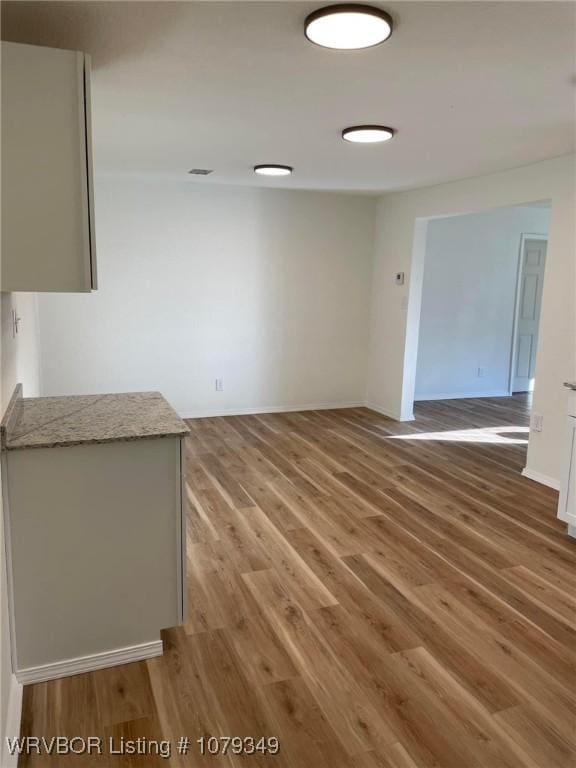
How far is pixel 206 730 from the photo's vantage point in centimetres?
185

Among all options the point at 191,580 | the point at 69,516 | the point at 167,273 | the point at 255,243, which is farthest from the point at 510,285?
the point at 69,516

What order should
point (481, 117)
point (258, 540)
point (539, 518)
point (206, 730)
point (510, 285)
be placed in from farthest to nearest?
point (510, 285)
point (539, 518)
point (258, 540)
point (481, 117)
point (206, 730)

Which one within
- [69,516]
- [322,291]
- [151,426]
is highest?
[322,291]

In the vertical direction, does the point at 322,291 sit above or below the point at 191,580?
above

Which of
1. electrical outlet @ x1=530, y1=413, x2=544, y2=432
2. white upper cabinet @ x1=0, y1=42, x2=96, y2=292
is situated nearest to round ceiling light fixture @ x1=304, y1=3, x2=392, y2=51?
white upper cabinet @ x1=0, y1=42, x2=96, y2=292

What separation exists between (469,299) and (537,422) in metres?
3.09

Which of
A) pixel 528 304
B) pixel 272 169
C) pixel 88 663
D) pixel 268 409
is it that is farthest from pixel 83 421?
pixel 528 304

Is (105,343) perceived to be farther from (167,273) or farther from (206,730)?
(206,730)

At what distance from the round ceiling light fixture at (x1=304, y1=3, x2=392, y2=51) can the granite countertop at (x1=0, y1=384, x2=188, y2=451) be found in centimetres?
146

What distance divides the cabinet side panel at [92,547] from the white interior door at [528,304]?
6.33 m

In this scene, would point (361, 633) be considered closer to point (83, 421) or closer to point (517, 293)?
point (83, 421)

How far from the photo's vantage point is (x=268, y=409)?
6.24m

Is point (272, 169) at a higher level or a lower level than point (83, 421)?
higher

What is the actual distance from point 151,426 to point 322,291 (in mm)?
4317
